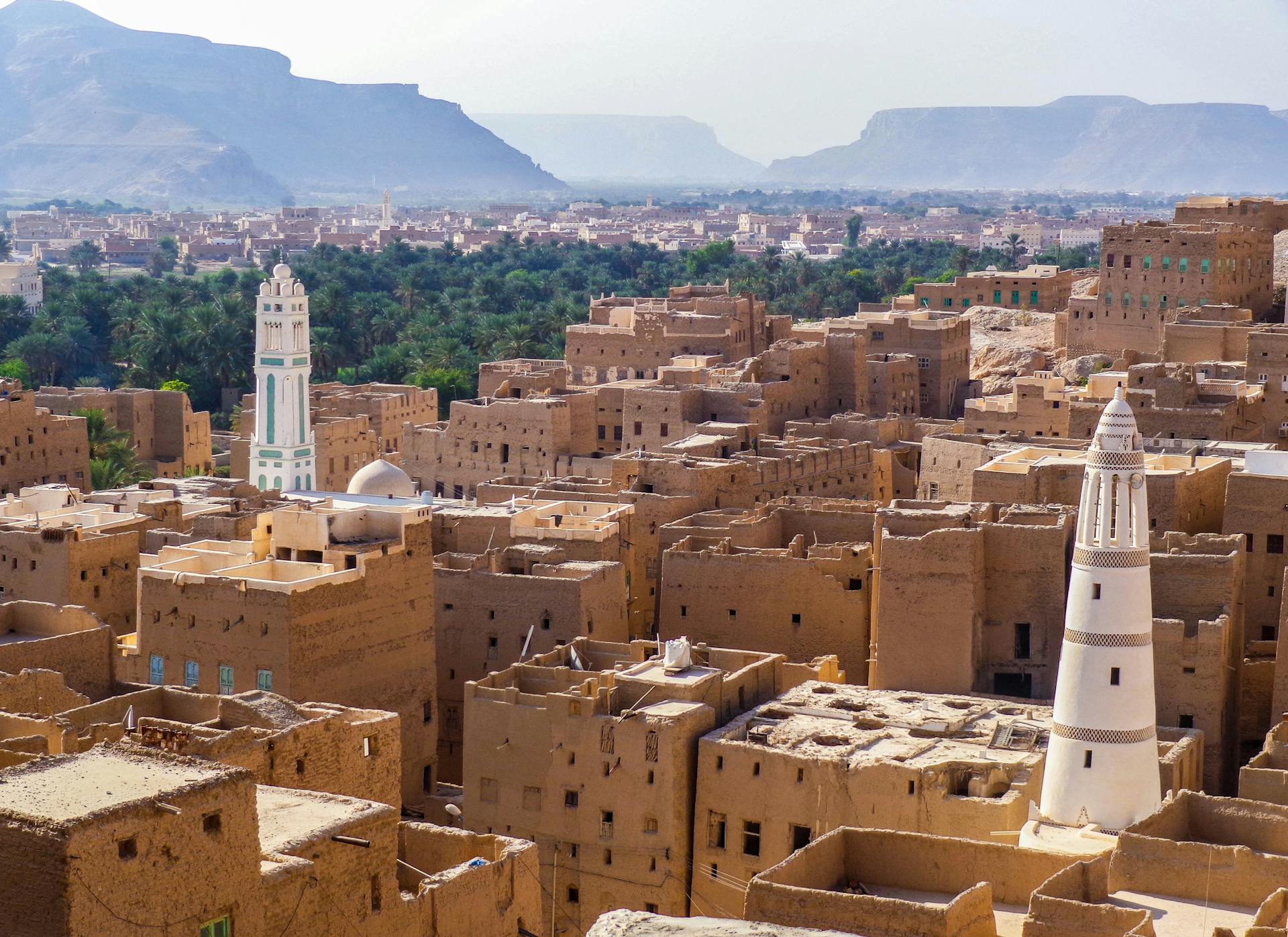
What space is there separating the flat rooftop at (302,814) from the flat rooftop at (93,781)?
56.5 inches

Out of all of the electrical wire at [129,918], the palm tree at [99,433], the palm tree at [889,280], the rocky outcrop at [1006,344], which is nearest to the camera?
the electrical wire at [129,918]

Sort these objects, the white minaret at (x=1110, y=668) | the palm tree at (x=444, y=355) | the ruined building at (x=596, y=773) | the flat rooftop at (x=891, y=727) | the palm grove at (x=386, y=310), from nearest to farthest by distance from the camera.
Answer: the white minaret at (x=1110, y=668) < the flat rooftop at (x=891, y=727) < the ruined building at (x=596, y=773) < the palm tree at (x=444, y=355) < the palm grove at (x=386, y=310)

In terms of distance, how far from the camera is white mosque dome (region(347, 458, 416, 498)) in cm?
4028

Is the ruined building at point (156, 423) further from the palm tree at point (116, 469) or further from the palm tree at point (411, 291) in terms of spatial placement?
the palm tree at point (411, 291)

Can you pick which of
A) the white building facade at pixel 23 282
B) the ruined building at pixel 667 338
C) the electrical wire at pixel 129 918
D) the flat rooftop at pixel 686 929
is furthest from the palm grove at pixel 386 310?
the flat rooftop at pixel 686 929

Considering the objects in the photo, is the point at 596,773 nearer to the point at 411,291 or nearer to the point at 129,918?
the point at 129,918

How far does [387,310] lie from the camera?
104188 millimetres

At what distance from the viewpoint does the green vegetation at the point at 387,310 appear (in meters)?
87.6

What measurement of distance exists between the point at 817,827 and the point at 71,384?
234 ft

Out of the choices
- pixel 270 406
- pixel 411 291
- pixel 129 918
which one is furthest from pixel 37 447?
pixel 411 291

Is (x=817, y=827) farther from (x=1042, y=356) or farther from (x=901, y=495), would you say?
(x=1042, y=356)

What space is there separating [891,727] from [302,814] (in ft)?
35.6

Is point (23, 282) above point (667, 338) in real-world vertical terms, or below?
below

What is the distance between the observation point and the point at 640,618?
128 feet
